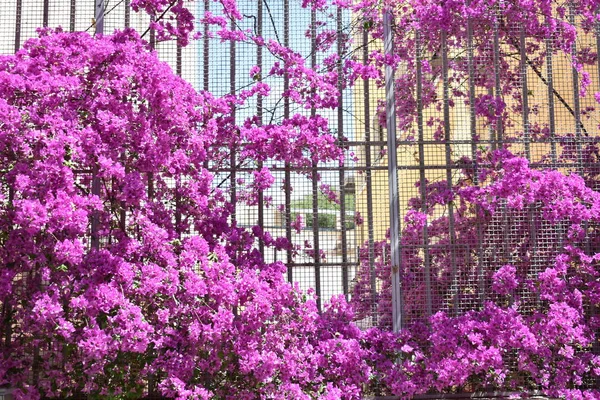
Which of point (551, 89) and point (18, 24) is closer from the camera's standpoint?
point (18, 24)

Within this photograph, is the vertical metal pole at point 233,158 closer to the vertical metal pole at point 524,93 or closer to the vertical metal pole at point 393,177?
the vertical metal pole at point 393,177

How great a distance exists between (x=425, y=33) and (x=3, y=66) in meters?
3.41

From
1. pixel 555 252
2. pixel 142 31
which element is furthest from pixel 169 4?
pixel 555 252

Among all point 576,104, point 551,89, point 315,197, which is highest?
point 551,89

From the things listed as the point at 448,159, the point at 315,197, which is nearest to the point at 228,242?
the point at 315,197

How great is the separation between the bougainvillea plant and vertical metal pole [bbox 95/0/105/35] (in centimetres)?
31

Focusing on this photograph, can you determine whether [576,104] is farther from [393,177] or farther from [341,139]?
[341,139]

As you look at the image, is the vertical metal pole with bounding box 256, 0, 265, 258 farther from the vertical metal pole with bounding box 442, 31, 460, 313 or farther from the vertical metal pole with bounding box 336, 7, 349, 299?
the vertical metal pole with bounding box 442, 31, 460, 313

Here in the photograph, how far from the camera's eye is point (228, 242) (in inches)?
221

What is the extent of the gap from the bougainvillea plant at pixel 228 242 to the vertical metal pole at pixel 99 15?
1.02ft

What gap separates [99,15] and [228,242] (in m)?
2.17

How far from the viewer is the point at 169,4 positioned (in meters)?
5.98

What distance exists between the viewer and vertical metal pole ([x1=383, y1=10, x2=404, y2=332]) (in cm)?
585

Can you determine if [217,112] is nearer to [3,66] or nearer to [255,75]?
[255,75]
